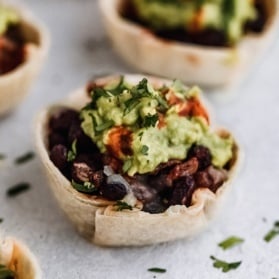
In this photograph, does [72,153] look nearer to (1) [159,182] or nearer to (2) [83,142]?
(2) [83,142]

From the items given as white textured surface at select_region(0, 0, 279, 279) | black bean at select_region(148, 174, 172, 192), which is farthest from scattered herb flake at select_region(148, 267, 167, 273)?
black bean at select_region(148, 174, 172, 192)

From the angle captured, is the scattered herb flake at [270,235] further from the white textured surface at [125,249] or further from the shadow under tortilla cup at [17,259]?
the shadow under tortilla cup at [17,259]

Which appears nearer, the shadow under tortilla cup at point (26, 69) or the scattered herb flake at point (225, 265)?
the scattered herb flake at point (225, 265)

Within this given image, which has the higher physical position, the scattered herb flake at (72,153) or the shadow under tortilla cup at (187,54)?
the shadow under tortilla cup at (187,54)

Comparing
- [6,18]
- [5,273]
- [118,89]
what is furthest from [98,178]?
[6,18]

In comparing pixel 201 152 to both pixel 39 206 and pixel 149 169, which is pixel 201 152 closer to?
pixel 149 169

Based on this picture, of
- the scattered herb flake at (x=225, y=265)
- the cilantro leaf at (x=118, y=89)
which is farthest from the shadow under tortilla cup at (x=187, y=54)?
the scattered herb flake at (x=225, y=265)

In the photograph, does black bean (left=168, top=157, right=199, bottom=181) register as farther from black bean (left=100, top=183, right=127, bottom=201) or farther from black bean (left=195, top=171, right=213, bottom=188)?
black bean (left=100, top=183, right=127, bottom=201)
